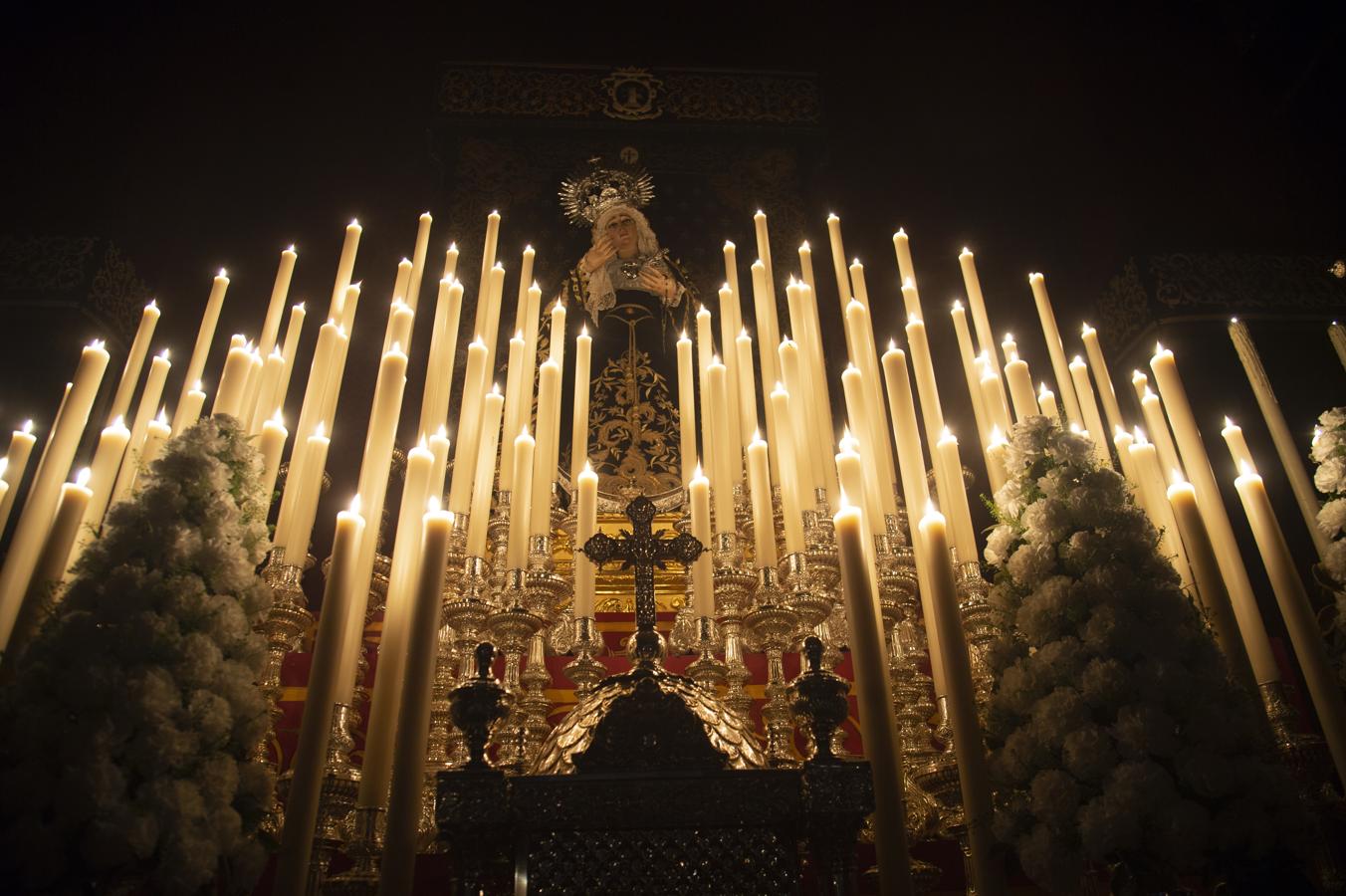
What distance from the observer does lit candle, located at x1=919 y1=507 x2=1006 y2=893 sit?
5.33 ft

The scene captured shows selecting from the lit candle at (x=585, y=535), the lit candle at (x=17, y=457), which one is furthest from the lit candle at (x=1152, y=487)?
the lit candle at (x=17, y=457)

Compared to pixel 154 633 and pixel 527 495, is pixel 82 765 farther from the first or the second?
pixel 527 495

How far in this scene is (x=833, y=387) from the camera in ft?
14.1

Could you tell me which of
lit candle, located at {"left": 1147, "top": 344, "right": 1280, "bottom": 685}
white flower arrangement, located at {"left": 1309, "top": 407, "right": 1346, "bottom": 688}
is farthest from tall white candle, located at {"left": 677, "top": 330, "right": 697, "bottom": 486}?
white flower arrangement, located at {"left": 1309, "top": 407, "right": 1346, "bottom": 688}

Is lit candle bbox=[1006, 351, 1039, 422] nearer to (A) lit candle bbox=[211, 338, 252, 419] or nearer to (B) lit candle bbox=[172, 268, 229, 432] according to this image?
(A) lit candle bbox=[211, 338, 252, 419]

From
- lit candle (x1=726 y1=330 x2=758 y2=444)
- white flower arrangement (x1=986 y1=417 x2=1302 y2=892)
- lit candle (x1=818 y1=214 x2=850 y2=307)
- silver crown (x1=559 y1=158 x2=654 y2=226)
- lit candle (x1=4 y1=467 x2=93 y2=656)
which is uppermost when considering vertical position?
silver crown (x1=559 y1=158 x2=654 y2=226)

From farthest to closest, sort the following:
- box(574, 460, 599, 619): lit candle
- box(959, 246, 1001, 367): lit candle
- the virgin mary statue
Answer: the virgin mary statue < box(959, 246, 1001, 367): lit candle < box(574, 460, 599, 619): lit candle

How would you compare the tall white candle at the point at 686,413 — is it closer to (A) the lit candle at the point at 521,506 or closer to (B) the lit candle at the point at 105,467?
(A) the lit candle at the point at 521,506

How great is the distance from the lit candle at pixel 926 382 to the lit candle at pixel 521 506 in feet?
3.72

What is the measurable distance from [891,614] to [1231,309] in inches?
117

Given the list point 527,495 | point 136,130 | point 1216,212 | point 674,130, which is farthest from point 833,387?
point 136,130

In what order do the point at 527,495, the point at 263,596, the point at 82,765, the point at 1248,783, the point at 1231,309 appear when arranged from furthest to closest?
the point at 1231,309, the point at 527,495, the point at 263,596, the point at 1248,783, the point at 82,765

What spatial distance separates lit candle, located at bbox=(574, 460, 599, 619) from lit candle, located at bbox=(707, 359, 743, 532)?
0.14 metres

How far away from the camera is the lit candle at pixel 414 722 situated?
1.47m
